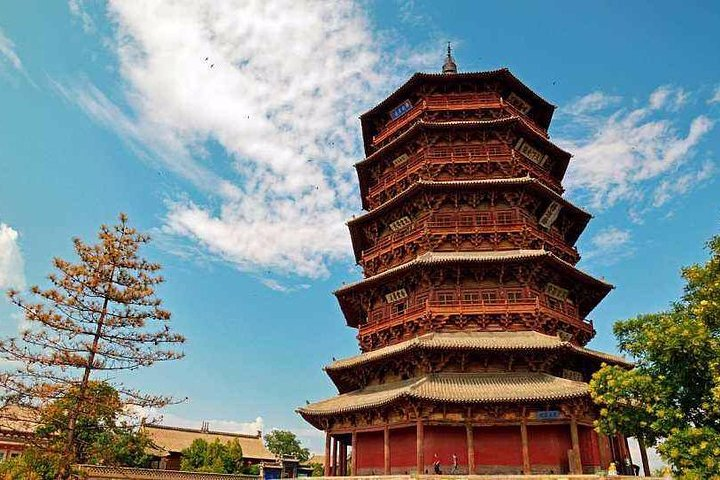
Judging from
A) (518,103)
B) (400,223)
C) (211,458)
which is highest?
(518,103)

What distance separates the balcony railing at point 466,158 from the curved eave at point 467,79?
4.25m

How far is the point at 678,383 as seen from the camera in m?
15.4

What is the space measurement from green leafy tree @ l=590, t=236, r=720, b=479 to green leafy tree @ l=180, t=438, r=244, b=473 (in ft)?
119

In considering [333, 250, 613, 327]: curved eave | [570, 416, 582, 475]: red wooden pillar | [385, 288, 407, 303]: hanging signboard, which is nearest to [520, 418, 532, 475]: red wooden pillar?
[570, 416, 582, 475]: red wooden pillar

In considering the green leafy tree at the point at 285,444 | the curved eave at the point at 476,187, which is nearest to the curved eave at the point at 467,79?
the curved eave at the point at 476,187

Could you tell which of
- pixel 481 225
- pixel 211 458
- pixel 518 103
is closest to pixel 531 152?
pixel 518 103

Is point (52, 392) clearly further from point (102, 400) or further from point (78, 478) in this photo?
point (78, 478)

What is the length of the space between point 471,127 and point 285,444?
72626 millimetres

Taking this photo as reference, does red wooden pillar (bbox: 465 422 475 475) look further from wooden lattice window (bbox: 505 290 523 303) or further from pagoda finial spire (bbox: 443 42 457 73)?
pagoda finial spire (bbox: 443 42 457 73)

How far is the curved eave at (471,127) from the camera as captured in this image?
87.2 feet

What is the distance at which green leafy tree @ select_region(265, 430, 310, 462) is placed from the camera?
276 ft

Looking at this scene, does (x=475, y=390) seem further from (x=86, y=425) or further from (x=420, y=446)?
(x=86, y=425)

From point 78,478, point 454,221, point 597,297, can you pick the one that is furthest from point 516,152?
point 78,478

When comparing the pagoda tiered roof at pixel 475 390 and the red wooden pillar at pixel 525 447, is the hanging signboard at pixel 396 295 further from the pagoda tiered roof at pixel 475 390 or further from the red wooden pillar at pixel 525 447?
the red wooden pillar at pixel 525 447
